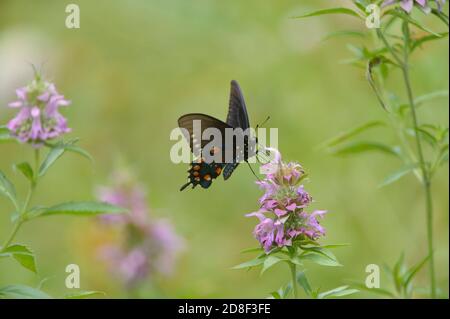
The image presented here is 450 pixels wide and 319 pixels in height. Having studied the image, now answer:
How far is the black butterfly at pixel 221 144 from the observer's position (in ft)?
7.54

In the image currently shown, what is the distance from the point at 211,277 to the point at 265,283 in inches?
12.3

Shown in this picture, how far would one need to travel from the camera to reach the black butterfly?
90.5 inches

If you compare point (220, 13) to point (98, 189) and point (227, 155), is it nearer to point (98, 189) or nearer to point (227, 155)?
point (98, 189)

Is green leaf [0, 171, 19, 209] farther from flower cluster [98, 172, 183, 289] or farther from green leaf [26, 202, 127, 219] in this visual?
flower cluster [98, 172, 183, 289]

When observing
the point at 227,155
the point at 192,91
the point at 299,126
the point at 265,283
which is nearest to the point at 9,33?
the point at 192,91

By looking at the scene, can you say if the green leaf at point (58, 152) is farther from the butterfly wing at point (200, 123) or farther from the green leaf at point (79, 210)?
the butterfly wing at point (200, 123)

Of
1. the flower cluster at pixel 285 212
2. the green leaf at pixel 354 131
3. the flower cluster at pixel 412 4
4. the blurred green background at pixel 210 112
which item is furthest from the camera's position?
the blurred green background at pixel 210 112

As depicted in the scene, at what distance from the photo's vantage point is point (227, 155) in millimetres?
2424

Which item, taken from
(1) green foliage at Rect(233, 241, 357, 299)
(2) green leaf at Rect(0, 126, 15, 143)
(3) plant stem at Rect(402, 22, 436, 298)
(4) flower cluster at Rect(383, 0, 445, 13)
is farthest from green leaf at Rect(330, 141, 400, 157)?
(2) green leaf at Rect(0, 126, 15, 143)

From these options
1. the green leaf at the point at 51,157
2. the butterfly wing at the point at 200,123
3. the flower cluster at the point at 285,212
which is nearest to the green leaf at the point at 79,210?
the green leaf at the point at 51,157

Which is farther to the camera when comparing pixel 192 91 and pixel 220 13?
pixel 192 91

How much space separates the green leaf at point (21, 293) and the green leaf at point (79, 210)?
0.63 ft

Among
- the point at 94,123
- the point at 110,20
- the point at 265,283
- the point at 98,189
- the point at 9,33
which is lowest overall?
the point at 265,283

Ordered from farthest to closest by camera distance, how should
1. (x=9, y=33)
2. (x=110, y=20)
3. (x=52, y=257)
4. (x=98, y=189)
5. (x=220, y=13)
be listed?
(x=110, y=20) < (x=9, y=33) < (x=52, y=257) < (x=220, y=13) < (x=98, y=189)
